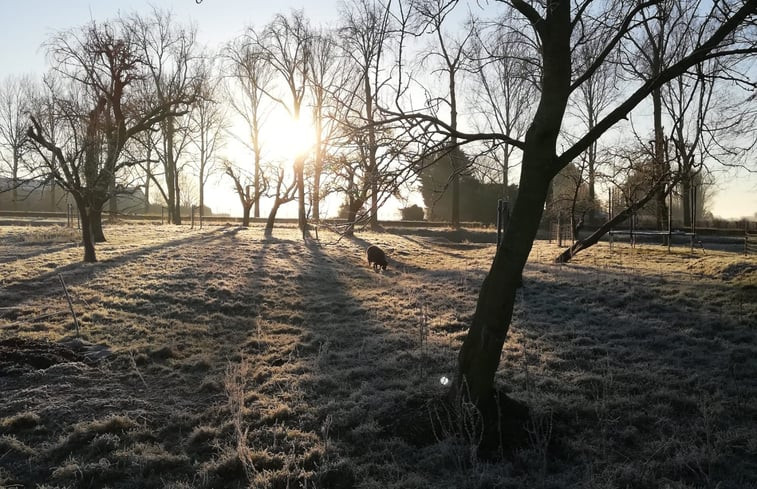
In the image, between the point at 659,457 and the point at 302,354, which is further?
the point at 302,354

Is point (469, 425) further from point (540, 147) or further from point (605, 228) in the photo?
point (605, 228)

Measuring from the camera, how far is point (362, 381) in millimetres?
6742

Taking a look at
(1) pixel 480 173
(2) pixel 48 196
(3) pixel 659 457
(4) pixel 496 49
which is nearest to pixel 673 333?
(3) pixel 659 457

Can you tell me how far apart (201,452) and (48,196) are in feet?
214

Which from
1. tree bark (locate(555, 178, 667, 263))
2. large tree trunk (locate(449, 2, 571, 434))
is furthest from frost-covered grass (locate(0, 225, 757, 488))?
tree bark (locate(555, 178, 667, 263))

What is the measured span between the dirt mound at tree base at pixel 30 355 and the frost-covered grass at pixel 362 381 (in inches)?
10.7

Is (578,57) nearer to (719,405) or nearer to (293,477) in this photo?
(719,405)

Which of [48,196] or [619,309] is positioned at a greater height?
[48,196]

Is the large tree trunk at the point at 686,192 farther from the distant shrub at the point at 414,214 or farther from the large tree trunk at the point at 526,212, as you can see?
the distant shrub at the point at 414,214

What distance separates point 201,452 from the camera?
501cm

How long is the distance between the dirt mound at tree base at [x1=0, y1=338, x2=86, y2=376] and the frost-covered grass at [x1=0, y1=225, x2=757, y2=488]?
272 mm

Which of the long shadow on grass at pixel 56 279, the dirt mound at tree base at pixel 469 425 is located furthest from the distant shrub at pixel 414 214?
the dirt mound at tree base at pixel 469 425

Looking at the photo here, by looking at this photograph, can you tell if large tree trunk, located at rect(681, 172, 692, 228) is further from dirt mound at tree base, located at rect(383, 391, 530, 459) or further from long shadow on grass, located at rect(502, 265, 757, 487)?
dirt mound at tree base, located at rect(383, 391, 530, 459)

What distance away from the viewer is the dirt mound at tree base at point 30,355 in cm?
725
